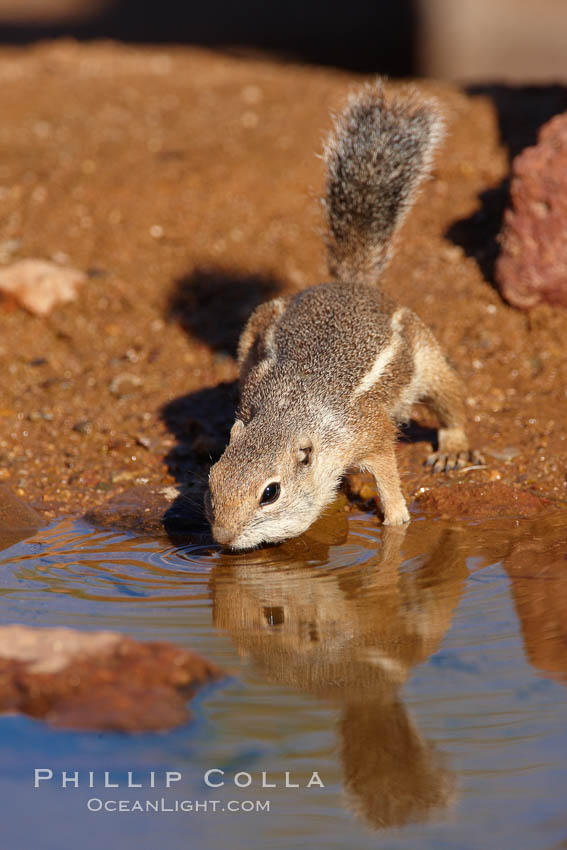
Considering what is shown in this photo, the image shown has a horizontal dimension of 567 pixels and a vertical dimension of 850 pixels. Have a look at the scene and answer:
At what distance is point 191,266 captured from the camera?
327 inches

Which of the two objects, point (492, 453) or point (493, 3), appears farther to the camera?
point (493, 3)

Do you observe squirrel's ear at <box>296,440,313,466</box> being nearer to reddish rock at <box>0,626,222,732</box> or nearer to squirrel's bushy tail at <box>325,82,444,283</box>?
reddish rock at <box>0,626,222,732</box>

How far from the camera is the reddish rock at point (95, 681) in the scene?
3.58m

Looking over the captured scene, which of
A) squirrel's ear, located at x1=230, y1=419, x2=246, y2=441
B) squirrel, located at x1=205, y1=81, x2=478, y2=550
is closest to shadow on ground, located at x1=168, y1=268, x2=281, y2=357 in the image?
squirrel, located at x1=205, y1=81, x2=478, y2=550

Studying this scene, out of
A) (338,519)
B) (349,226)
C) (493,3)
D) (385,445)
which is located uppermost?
(493,3)

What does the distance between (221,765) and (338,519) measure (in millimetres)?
2279

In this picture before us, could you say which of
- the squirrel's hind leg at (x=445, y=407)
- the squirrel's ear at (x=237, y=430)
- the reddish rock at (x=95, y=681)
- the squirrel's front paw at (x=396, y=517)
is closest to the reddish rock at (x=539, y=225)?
the squirrel's hind leg at (x=445, y=407)

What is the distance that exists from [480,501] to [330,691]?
6.95 feet

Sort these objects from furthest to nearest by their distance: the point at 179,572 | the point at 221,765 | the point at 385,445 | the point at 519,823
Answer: the point at 385,445 → the point at 179,572 → the point at 221,765 → the point at 519,823

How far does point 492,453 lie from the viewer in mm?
6223

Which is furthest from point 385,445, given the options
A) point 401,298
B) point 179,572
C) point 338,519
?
point 401,298

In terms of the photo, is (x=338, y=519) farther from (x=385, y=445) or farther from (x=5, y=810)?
(x=5, y=810)

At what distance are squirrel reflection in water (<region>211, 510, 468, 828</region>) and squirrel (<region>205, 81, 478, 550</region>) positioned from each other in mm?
206

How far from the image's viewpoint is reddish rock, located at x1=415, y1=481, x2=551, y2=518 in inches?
218
